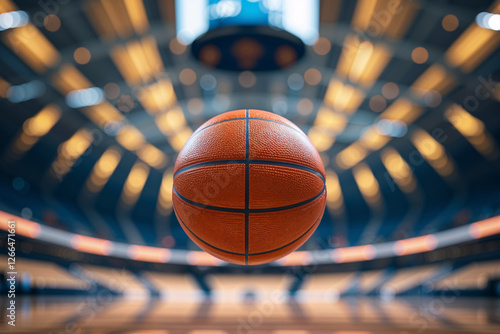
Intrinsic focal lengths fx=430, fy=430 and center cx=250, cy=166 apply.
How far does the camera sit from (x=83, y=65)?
13773mm

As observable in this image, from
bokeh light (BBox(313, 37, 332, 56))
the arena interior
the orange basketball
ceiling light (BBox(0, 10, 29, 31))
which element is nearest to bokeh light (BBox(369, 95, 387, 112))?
the arena interior

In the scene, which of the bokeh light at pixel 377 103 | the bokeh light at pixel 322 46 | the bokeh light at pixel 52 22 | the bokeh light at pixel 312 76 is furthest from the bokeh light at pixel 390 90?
the bokeh light at pixel 52 22

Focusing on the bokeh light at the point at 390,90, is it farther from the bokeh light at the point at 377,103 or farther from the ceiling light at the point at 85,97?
the ceiling light at the point at 85,97

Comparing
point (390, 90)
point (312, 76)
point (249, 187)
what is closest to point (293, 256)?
point (390, 90)

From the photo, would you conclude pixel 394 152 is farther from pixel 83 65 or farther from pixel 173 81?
pixel 83 65

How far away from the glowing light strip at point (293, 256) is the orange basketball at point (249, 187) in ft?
44.8

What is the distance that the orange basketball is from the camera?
Result: 9.09 feet

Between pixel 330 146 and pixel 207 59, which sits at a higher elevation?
pixel 330 146

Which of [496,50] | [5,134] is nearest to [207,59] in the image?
[496,50]

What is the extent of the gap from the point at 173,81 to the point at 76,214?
11555 mm

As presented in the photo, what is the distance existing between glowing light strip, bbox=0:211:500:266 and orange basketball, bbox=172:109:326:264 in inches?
537

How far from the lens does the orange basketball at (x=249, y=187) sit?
277cm

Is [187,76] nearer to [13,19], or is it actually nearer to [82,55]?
[82,55]

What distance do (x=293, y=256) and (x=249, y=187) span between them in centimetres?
2069
